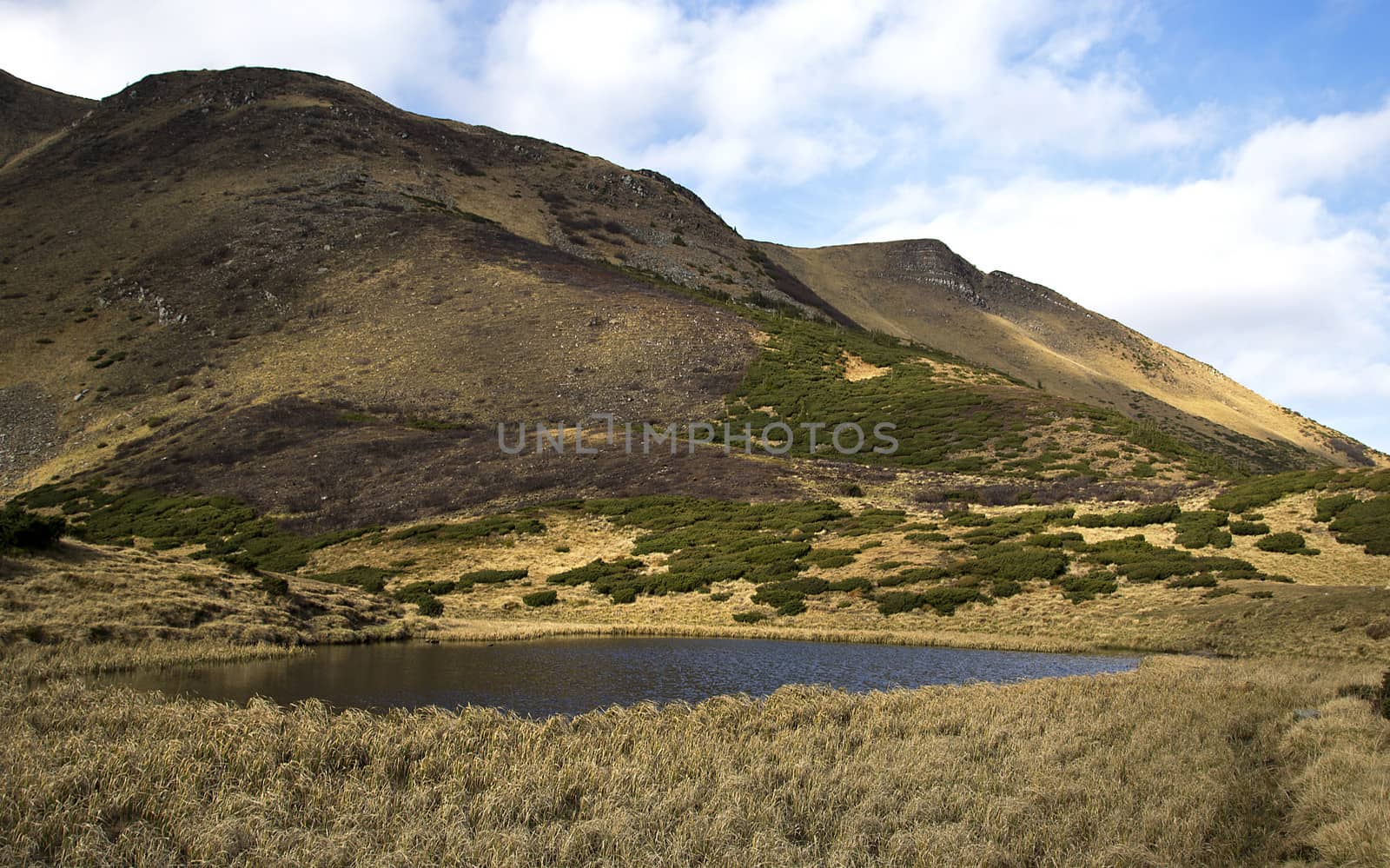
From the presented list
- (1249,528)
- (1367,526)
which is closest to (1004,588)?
(1249,528)

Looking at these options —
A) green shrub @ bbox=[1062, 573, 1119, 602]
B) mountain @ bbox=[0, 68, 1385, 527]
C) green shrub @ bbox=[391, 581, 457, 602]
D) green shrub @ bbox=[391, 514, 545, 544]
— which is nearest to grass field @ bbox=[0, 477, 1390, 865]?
green shrub @ bbox=[1062, 573, 1119, 602]

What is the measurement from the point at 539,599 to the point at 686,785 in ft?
111

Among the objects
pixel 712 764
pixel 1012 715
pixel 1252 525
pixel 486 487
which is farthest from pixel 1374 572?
pixel 486 487

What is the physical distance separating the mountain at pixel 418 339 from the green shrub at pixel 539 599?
20970mm

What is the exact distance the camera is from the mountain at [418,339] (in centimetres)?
7344

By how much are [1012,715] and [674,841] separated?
10.4m

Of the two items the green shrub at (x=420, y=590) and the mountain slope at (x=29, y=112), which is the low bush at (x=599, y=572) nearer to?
the green shrub at (x=420, y=590)

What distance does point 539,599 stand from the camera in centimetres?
4538

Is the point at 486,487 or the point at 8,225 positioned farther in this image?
the point at 8,225

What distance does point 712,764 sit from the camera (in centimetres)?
1398

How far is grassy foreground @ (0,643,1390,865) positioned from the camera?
1038cm

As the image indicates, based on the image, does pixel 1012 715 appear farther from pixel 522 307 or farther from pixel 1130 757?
pixel 522 307

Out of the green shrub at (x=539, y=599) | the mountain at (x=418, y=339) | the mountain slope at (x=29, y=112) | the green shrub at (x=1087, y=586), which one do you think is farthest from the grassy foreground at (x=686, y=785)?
the mountain slope at (x=29, y=112)

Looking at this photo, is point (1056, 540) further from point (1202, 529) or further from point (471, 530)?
point (471, 530)
